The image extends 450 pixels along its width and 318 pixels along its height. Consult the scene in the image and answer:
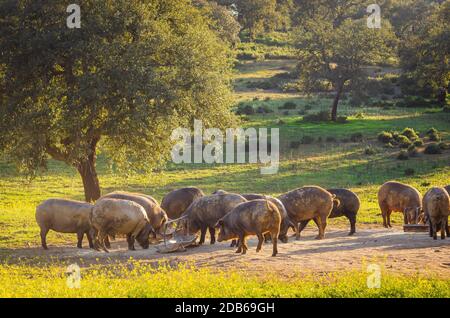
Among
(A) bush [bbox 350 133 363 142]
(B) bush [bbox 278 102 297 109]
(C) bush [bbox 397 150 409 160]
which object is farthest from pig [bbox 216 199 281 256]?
(B) bush [bbox 278 102 297 109]

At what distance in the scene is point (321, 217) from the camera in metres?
25.6

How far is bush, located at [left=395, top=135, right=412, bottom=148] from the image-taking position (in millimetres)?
50500

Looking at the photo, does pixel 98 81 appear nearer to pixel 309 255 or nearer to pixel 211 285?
pixel 309 255

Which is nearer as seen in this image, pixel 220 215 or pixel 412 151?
pixel 220 215

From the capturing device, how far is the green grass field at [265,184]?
52.0ft

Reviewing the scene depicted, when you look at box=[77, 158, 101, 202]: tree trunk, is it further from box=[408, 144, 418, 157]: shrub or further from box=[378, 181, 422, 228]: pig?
box=[408, 144, 418, 157]: shrub

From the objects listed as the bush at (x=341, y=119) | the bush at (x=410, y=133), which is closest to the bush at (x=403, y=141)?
the bush at (x=410, y=133)

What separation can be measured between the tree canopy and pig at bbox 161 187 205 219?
101 inches

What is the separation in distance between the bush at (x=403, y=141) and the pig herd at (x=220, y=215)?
2402 cm

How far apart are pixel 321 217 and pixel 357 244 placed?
2469mm

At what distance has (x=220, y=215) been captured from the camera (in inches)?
956

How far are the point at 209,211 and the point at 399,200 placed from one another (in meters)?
8.17

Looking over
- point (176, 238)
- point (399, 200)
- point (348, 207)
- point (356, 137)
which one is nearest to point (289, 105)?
point (356, 137)
